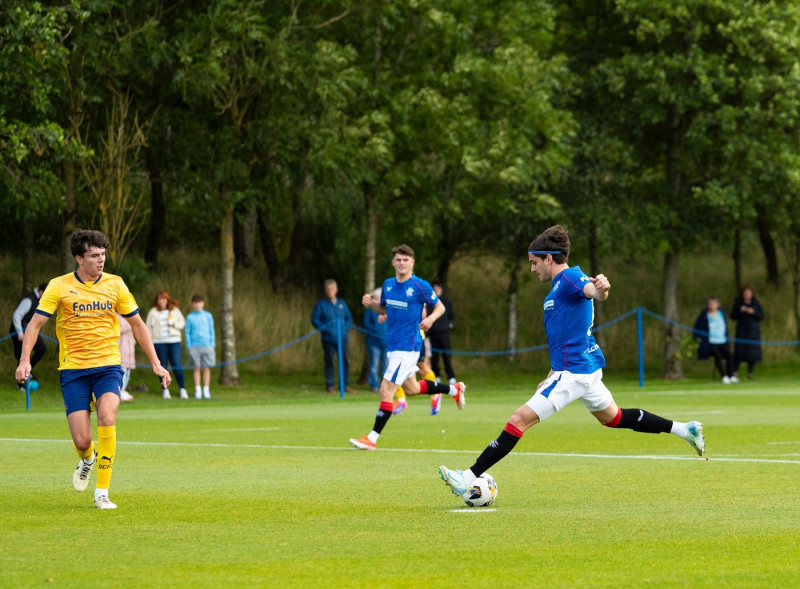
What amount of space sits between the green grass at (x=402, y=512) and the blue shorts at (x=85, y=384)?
75 cm

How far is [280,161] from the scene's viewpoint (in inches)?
1302

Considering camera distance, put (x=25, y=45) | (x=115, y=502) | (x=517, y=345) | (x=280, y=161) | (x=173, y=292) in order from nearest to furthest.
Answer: (x=115, y=502), (x=25, y=45), (x=280, y=161), (x=173, y=292), (x=517, y=345)

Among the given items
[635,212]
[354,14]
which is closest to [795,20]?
[635,212]

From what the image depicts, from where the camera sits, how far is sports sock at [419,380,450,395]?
18459 millimetres

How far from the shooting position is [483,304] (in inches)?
1738

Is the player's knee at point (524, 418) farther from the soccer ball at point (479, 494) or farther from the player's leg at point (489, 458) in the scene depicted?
the soccer ball at point (479, 494)

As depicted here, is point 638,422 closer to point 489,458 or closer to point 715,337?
point 489,458

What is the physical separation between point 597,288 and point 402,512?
6.73 feet

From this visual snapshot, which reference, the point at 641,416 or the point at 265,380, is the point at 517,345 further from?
the point at 641,416

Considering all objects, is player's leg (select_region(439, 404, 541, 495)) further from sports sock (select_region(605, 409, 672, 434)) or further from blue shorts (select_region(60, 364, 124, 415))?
blue shorts (select_region(60, 364, 124, 415))

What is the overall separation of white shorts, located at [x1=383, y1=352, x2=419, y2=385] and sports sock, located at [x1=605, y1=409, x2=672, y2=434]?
230 inches

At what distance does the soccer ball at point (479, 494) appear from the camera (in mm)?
9820

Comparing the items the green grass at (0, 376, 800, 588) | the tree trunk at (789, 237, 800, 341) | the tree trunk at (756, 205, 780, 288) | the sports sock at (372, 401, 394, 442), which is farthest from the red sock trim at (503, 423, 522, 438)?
the tree trunk at (756, 205, 780, 288)

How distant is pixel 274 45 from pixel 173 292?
9.33m
